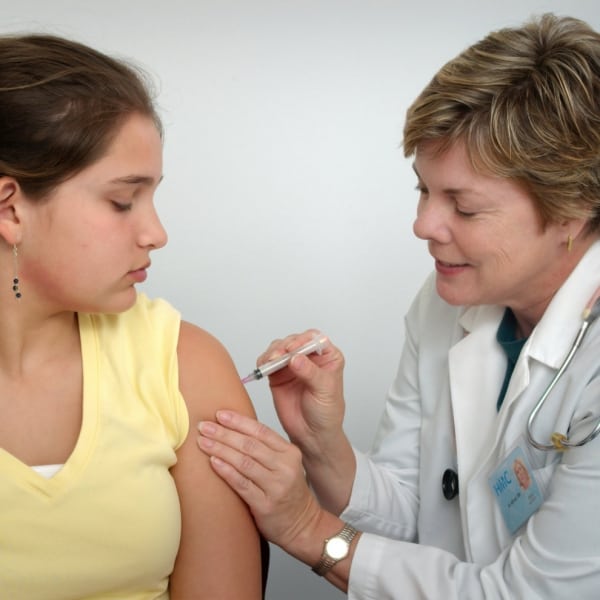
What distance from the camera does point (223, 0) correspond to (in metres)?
2.45

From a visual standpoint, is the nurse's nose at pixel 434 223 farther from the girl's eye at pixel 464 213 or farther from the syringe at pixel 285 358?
the syringe at pixel 285 358

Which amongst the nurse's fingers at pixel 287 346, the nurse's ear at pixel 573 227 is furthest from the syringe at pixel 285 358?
the nurse's ear at pixel 573 227

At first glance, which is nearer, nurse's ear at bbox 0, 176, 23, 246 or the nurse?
nurse's ear at bbox 0, 176, 23, 246

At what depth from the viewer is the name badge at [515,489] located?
1.53 metres

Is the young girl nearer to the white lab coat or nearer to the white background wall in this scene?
the white lab coat

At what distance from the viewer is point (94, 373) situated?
1477 mm

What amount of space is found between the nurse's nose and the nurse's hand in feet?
0.87

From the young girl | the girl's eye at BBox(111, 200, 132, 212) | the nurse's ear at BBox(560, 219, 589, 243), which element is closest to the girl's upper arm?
the young girl

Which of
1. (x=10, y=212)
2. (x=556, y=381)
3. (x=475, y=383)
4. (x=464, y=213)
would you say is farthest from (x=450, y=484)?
(x=10, y=212)

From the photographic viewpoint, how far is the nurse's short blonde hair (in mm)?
1494

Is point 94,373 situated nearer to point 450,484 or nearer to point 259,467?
point 259,467

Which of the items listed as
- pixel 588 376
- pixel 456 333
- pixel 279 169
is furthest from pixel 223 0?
pixel 588 376

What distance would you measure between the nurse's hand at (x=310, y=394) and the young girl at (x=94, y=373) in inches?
5.3

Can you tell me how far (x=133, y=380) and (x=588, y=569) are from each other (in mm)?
779
